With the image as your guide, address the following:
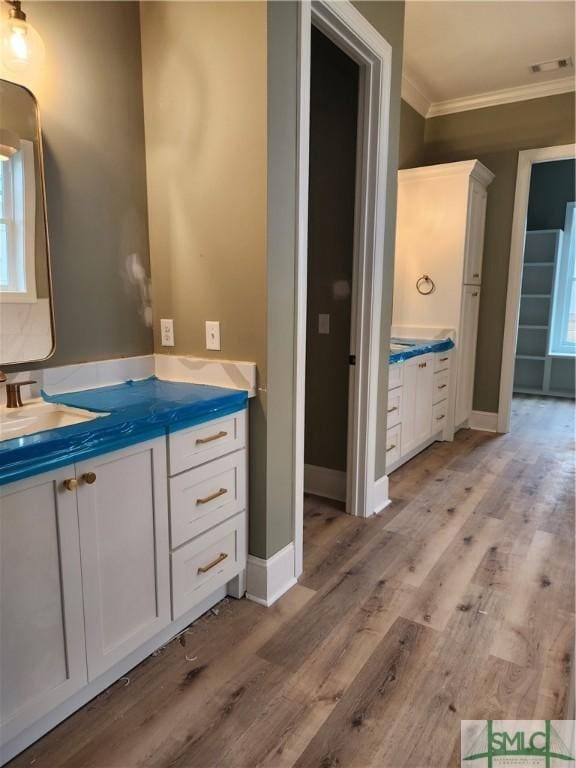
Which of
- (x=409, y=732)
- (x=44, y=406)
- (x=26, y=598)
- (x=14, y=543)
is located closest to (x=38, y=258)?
(x=44, y=406)

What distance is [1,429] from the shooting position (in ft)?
4.82

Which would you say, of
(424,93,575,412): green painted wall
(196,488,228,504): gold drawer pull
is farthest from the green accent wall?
(196,488,228,504): gold drawer pull

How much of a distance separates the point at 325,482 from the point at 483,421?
7.50 ft

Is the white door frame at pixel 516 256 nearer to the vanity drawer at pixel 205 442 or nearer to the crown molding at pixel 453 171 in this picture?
the crown molding at pixel 453 171

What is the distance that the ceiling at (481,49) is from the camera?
2.97m

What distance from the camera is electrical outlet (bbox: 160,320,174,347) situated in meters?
2.10

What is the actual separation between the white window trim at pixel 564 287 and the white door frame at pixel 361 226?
4.77 metres

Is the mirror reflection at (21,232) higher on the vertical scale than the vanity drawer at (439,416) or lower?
higher

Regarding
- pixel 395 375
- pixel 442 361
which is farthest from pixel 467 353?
pixel 395 375

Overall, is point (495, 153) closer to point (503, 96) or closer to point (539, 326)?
point (503, 96)

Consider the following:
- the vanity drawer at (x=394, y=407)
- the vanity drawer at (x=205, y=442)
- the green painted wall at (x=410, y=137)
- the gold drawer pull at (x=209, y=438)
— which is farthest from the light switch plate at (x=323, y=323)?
the green painted wall at (x=410, y=137)

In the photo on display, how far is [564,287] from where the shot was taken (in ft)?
21.2

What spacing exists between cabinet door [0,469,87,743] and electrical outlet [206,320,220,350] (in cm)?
83

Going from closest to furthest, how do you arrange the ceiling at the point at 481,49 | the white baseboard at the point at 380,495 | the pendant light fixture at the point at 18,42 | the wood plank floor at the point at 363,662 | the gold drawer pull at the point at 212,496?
the wood plank floor at the point at 363,662
the pendant light fixture at the point at 18,42
the gold drawer pull at the point at 212,496
the white baseboard at the point at 380,495
the ceiling at the point at 481,49
